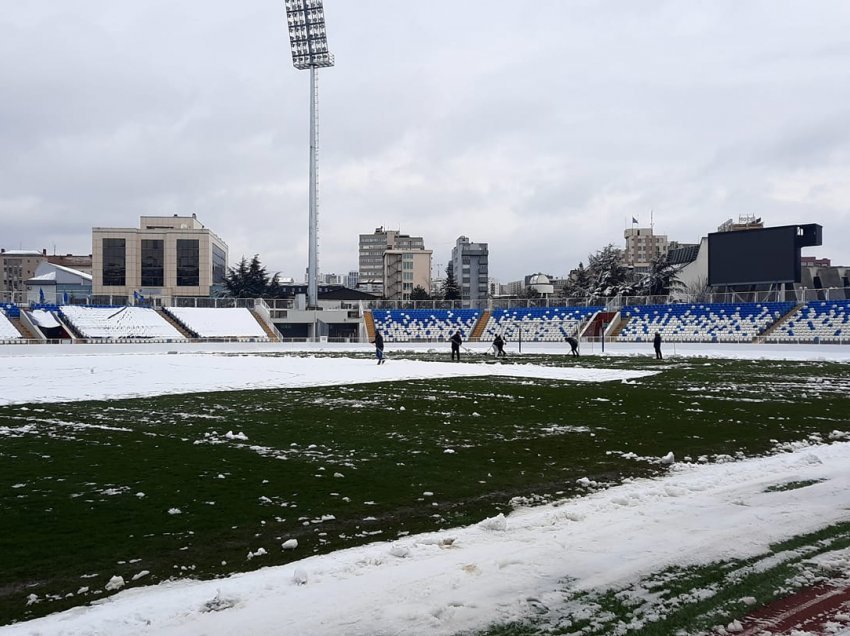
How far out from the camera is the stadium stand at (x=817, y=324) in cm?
4400

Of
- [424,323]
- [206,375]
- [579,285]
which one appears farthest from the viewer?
[579,285]

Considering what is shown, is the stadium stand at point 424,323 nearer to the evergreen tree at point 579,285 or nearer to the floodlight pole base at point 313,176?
the floodlight pole base at point 313,176

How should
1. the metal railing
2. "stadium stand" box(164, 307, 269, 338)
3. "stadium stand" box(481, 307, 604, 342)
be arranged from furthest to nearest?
1. "stadium stand" box(164, 307, 269, 338)
2. "stadium stand" box(481, 307, 604, 342)
3. the metal railing

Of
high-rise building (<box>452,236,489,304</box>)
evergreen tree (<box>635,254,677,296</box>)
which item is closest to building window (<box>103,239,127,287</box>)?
evergreen tree (<box>635,254,677,296</box>)

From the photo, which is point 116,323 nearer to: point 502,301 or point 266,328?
point 266,328

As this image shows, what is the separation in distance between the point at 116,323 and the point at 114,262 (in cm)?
3131

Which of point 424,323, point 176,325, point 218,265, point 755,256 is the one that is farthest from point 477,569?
point 218,265

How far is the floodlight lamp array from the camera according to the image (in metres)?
66.2

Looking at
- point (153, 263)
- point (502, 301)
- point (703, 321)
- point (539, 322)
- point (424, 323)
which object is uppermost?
point (153, 263)

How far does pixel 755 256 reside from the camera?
5197 centimetres

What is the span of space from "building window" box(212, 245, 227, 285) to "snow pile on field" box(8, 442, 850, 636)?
8852 cm

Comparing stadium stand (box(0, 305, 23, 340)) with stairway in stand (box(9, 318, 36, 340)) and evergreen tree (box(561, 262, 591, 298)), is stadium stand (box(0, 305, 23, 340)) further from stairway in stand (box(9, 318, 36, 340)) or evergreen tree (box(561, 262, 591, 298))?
evergreen tree (box(561, 262, 591, 298))

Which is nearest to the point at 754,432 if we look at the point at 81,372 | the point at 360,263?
the point at 81,372

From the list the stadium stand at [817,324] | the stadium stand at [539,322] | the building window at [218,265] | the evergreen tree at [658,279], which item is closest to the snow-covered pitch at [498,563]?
the stadium stand at [817,324]
